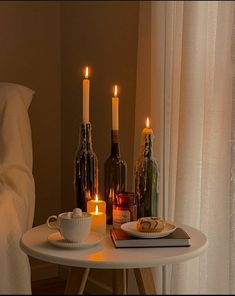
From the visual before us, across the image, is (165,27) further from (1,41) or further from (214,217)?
(1,41)

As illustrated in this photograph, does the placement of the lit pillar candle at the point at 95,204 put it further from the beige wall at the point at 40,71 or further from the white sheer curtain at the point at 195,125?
the beige wall at the point at 40,71

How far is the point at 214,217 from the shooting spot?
181 centimetres

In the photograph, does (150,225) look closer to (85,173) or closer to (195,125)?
(85,173)

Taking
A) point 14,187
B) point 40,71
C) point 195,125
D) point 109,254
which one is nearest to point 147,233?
point 109,254

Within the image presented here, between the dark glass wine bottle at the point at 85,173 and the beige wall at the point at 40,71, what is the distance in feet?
3.15

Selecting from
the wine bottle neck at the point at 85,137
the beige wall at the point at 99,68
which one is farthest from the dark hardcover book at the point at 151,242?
the beige wall at the point at 99,68

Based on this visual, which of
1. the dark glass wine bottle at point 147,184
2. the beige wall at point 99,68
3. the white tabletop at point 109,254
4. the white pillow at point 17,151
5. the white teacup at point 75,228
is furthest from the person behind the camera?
the beige wall at point 99,68

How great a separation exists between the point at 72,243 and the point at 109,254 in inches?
4.4

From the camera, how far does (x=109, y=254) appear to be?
1.38 meters

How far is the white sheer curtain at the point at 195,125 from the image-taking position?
177 cm

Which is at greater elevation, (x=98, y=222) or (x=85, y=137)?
(x=85, y=137)

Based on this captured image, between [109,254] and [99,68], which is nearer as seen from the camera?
[109,254]

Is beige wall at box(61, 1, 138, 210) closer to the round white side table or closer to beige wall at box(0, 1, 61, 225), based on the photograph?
beige wall at box(0, 1, 61, 225)

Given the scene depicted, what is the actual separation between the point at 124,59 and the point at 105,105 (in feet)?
0.80
